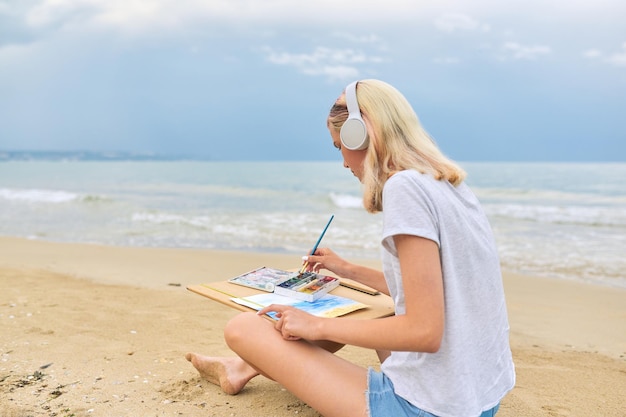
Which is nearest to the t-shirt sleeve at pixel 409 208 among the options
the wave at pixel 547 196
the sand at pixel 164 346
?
the sand at pixel 164 346

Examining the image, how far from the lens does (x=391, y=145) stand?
1834 millimetres

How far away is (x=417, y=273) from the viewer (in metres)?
1.62

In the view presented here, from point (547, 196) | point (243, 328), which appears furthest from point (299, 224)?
point (547, 196)

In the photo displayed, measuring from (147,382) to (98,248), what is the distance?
609 centimetres

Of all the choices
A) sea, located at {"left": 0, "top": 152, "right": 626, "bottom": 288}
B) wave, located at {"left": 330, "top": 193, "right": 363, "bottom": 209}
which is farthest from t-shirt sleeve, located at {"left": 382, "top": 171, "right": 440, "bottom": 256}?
wave, located at {"left": 330, "top": 193, "right": 363, "bottom": 209}

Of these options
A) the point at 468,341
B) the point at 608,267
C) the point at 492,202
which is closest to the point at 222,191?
the point at 492,202

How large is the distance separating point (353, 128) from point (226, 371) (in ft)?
5.39

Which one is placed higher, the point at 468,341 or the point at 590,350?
the point at 468,341

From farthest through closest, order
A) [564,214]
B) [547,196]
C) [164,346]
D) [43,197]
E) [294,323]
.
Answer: [547,196] → [43,197] → [564,214] → [164,346] → [294,323]

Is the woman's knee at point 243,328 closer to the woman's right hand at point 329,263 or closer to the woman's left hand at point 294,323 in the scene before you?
the woman's left hand at point 294,323

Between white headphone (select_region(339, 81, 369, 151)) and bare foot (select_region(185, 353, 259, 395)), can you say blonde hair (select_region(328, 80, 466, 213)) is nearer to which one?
white headphone (select_region(339, 81, 369, 151))

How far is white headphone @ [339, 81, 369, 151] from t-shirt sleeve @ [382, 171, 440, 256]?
24cm

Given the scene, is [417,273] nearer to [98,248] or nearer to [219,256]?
[219,256]

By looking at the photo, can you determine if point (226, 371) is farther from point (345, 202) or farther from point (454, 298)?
point (345, 202)
